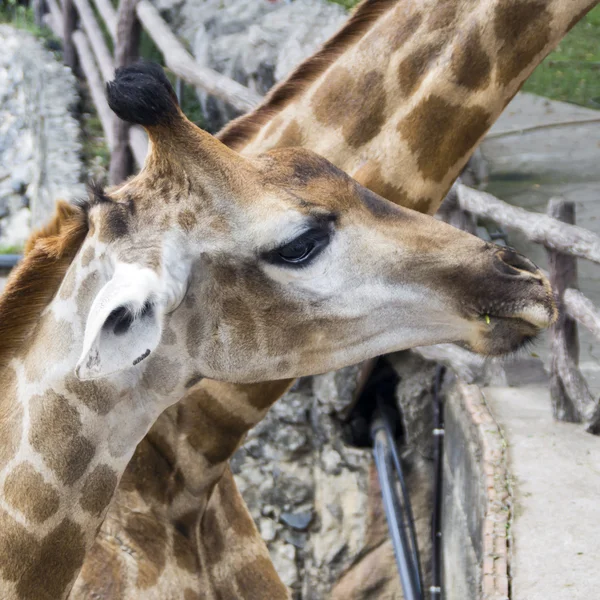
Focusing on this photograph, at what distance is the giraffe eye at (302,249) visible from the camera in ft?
7.10

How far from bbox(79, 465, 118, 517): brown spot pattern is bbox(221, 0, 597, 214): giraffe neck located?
4.64 feet

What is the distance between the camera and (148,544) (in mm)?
2770

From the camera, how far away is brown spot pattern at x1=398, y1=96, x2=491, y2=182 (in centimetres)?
316

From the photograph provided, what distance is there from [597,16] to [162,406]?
10.5m

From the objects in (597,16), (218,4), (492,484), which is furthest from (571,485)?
(597,16)

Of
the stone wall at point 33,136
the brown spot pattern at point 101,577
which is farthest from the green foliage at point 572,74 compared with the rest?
the brown spot pattern at point 101,577

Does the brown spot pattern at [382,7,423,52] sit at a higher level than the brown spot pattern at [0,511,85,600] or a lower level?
higher

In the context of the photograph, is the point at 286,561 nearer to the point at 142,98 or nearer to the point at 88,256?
the point at 88,256

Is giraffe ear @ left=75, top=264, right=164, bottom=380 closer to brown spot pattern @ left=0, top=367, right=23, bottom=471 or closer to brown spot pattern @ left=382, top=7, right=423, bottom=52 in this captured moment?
brown spot pattern @ left=0, top=367, right=23, bottom=471

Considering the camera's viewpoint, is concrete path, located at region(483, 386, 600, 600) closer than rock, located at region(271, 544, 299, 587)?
Yes

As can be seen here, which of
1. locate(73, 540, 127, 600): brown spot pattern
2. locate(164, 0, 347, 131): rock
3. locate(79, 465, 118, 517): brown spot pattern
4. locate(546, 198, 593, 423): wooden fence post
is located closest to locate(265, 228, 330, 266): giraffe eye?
locate(79, 465, 118, 517): brown spot pattern

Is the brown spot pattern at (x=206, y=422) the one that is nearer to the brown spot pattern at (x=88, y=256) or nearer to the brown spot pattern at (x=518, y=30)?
the brown spot pattern at (x=88, y=256)

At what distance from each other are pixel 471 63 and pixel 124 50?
14.5 ft

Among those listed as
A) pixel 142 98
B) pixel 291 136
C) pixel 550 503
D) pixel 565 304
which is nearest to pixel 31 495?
pixel 142 98
